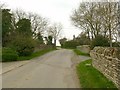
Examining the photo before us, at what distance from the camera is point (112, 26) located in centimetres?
4491

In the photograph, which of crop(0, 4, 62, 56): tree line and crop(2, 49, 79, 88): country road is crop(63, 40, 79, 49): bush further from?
crop(2, 49, 79, 88): country road

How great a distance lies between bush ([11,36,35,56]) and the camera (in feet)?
123

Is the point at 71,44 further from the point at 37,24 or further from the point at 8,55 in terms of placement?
the point at 8,55

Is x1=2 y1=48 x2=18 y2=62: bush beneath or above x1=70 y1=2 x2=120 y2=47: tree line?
beneath

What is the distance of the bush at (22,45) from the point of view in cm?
3759

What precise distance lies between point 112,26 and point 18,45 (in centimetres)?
1730

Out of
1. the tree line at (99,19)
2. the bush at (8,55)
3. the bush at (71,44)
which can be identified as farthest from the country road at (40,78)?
the bush at (71,44)

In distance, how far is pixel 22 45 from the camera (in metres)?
38.0

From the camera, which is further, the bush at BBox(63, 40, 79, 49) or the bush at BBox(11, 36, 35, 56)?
the bush at BBox(63, 40, 79, 49)

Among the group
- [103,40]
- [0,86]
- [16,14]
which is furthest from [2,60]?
[16,14]

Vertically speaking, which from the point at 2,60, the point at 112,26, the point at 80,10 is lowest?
the point at 2,60

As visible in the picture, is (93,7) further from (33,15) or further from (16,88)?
(16,88)

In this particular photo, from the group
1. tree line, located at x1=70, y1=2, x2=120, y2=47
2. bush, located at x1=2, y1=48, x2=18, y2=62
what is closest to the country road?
bush, located at x1=2, y1=48, x2=18, y2=62

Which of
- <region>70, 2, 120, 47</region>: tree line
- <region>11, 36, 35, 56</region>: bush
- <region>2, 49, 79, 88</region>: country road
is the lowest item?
<region>2, 49, 79, 88</region>: country road
